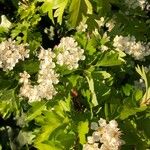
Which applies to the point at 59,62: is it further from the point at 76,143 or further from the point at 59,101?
the point at 76,143

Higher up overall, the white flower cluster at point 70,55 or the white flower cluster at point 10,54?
the white flower cluster at point 10,54

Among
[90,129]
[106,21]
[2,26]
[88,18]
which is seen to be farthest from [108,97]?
[2,26]

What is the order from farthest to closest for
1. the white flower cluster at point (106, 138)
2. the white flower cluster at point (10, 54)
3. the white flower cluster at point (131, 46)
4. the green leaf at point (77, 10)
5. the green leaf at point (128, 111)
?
the white flower cluster at point (131, 46) < the white flower cluster at point (10, 54) < the green leaf at point (77, 10) < the green leaf at point (128, 111) < the white flower cluster at point (106, 138)

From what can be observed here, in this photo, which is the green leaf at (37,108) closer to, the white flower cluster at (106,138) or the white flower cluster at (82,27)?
the white flower cluster at (106,138)

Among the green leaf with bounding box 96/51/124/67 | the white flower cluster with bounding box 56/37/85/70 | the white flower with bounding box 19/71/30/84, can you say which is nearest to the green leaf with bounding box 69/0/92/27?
the white flower cluster with bounding box 56/37/85/70

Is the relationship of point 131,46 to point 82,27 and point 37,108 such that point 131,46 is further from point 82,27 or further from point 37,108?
point 37,108

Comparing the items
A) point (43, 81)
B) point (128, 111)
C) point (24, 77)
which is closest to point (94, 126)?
point (128, 111)

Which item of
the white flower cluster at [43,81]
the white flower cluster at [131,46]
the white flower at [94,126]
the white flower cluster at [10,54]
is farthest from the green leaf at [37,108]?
the white flower cluster at [131,46]

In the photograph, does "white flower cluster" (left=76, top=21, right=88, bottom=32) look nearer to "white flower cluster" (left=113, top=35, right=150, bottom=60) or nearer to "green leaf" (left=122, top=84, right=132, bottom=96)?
"white flower cluster" (left=113, top=35, right=150, bottom=60)
